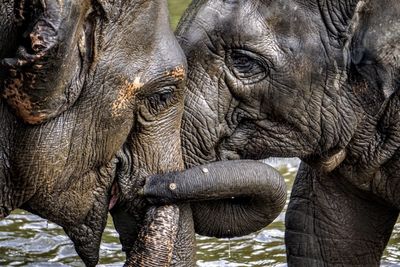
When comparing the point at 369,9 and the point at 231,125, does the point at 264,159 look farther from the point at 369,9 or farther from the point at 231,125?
the point at 369,9

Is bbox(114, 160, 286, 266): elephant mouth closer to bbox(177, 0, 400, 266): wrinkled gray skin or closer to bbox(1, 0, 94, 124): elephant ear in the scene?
bbox(177, 0, 400, 266): wrinkled gray skin

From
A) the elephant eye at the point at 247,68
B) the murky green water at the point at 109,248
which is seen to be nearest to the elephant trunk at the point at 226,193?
the elephant eye at the point at 247,68

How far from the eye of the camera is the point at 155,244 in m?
6.86

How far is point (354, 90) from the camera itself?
7.40 metres

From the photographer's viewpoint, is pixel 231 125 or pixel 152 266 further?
pixel 231 125

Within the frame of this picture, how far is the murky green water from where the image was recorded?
29.8 feet

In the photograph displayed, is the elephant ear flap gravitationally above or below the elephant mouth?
above

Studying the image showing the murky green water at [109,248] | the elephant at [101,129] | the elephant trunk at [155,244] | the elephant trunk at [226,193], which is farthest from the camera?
the murky green water at [109,248]

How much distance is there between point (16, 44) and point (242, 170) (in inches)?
40.2

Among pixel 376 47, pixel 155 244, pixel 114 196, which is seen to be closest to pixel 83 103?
pixel 114 196

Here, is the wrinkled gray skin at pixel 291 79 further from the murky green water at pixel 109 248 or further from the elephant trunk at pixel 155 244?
the murky green water at pixel 109 248

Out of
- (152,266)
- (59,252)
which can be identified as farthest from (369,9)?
(59,252)

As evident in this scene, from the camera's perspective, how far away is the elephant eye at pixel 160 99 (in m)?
6.93

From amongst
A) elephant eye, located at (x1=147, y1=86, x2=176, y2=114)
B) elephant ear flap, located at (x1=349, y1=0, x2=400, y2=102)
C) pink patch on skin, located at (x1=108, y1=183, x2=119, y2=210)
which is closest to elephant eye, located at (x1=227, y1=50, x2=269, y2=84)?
elephant ear flap, located at (x1=349, y1=0, x2=400, y2=102)
